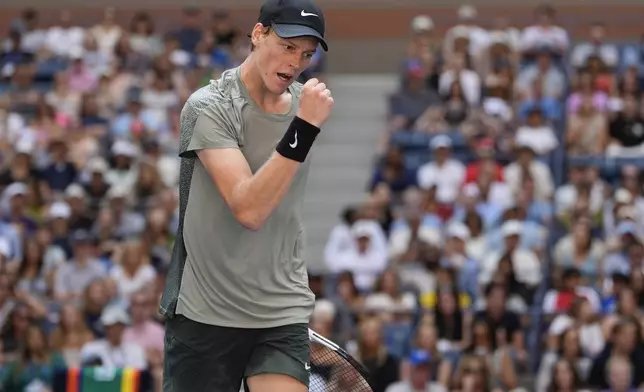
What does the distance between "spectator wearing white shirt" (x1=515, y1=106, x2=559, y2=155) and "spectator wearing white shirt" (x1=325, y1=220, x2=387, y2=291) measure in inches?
84.8

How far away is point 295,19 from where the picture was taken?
4.28m

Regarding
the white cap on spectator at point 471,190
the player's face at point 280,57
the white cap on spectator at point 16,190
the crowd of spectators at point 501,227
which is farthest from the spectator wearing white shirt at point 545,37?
the player's face at point 280,57

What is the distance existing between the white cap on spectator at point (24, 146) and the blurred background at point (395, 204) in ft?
0.11

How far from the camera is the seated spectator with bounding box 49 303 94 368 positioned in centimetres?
1112

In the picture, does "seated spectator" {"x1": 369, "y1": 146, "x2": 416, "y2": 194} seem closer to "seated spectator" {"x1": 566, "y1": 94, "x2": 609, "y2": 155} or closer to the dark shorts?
"seated spectator" {"x1": 566, "y1": 94, "x2": 609, "y2": 155}

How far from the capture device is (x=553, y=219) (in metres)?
12.7

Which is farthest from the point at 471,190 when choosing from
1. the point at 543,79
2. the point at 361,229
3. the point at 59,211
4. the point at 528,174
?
the point at 59,211

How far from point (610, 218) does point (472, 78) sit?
2.82 m

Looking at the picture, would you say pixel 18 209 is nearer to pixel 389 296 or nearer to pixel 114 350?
pixel 114 350

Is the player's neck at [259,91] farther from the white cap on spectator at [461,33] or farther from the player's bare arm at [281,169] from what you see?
the white cap on spectator at [461,33]

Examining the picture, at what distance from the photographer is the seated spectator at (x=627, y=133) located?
13.8 metres

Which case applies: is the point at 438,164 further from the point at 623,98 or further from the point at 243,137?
the point at 243,137

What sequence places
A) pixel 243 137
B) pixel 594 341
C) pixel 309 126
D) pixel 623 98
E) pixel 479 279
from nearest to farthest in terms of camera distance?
pixel 309 126, pixel 243 137, pixel 594 341, pixel 479 279, pixel 623 98

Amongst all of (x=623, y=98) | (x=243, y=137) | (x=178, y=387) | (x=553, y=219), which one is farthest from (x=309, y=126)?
(x=623, y=98)
